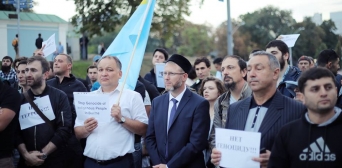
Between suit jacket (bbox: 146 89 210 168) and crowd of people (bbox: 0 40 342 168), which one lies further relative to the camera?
suit jacket (bbox: 146 89 210 168)

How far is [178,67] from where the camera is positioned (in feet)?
19.5

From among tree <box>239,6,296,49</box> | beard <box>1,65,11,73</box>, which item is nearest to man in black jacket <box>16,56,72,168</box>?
beard <box>1,65,11,73</box>

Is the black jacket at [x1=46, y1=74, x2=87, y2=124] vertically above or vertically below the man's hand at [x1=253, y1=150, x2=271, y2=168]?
above

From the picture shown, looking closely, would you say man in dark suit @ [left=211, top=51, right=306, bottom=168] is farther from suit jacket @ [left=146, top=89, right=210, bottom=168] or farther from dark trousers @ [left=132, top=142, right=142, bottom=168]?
dark trousers @ [left=132, top=142, right=142, bottom=168]

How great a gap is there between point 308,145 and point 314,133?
11 centimetres

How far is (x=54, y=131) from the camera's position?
6.50 m

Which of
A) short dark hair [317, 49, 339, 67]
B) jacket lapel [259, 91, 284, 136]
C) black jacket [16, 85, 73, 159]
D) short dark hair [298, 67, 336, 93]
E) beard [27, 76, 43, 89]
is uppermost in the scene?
short dark hair [317, 49, 339, 67]

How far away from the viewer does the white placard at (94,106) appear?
19.0ft

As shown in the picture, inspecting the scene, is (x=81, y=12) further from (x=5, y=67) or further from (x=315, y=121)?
(x=315, y=121)

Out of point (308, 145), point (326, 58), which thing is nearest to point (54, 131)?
point (308, 145)

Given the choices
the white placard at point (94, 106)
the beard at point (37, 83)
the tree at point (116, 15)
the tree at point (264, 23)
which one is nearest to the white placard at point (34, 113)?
the beard at point (37, 83)

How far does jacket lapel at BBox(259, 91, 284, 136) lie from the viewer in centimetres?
466

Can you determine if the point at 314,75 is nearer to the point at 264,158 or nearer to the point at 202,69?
the point at 264,158

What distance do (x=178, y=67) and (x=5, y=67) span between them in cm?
801
